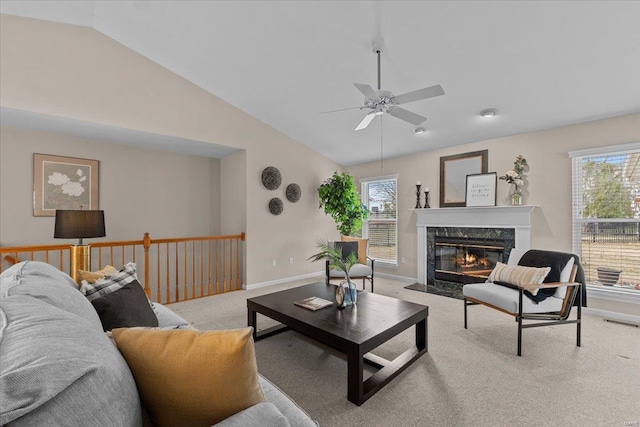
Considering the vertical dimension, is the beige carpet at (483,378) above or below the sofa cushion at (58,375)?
below

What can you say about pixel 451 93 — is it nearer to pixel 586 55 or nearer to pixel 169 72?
pixel 586 55

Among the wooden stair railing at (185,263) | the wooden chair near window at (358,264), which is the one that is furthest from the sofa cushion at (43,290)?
the wooden chair near window at (358,264)

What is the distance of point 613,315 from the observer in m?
3.50

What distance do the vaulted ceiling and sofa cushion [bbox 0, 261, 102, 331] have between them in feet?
8.70

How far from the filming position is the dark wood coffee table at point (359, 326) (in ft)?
6.43

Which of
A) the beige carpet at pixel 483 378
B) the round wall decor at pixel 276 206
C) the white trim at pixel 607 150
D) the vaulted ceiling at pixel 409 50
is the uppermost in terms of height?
the vaulted ceiling at pixel 409 50

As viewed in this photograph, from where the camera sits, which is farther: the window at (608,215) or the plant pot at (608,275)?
the plant pot at (608,275)

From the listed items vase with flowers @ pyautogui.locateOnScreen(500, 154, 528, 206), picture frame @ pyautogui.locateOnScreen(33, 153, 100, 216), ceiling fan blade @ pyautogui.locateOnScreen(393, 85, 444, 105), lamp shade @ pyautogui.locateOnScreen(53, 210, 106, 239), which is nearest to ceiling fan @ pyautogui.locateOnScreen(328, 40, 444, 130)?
ceiling fan blade @ pyautogui.locateOnScreen(393, 85, 444, 105)

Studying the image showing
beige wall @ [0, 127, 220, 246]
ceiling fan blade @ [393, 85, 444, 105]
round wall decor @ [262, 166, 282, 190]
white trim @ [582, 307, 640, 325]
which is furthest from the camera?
round wall decor @ [262, 166, 282, 190]

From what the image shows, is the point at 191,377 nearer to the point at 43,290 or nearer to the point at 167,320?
the point at 43,290

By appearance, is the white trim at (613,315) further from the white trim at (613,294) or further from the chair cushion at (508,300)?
the chair cushion at (508,300)

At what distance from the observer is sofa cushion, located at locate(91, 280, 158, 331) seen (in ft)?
5.36

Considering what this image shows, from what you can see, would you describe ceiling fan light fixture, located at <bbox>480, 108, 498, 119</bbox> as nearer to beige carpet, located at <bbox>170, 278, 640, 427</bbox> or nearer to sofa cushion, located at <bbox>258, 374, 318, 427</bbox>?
beige carpet, located at <bbox>170, 278, 640, 427</bbox>

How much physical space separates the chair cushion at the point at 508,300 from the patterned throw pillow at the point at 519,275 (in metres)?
0.11
